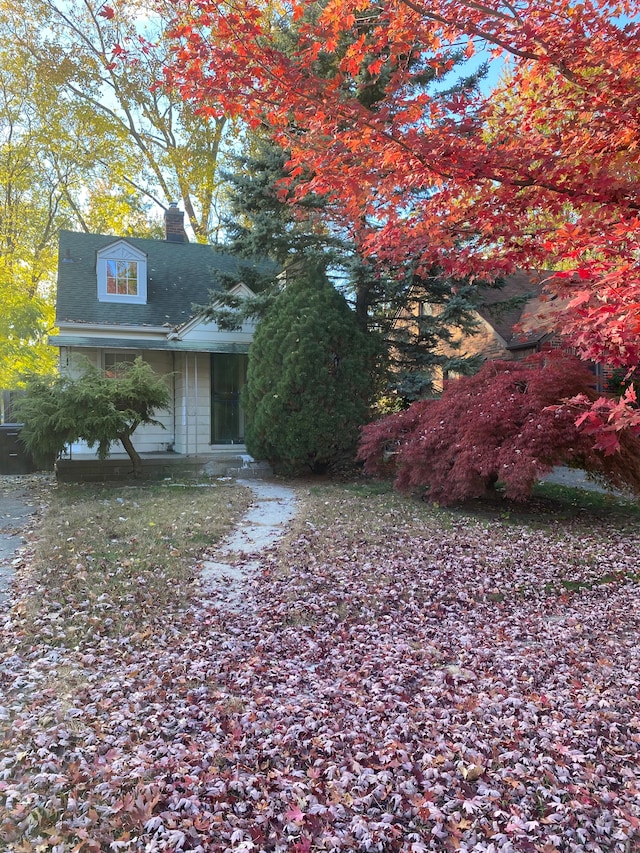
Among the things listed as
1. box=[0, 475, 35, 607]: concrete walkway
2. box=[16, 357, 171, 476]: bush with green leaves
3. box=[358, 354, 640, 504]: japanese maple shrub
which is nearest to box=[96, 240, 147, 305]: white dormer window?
box=[16, 357, 171, 476]: bush with green leaves

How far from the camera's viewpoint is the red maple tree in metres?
3.83

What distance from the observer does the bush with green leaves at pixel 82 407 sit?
846 centimetres

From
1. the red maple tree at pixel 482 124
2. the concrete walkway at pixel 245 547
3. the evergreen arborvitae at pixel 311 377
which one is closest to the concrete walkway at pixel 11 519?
the concrete walkway at pixel 245 547

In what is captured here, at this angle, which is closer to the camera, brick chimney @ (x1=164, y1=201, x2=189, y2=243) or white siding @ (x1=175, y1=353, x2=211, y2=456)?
white siding @ (x1=175, y1=353, x2=211, y2=456)

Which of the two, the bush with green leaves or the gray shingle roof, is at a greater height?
the gray shingle roof

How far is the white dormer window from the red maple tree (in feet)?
28.1

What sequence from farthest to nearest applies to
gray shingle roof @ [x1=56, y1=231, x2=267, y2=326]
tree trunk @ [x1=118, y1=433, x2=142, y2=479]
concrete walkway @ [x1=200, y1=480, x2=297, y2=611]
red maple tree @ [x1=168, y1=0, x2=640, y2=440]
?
gray shingle roof @ [x1=56, y1=231, x2=267, y2=326], tree trunk @ [x1=118, y1=433, x2=142, y2=479], concrete walkway @ [x1=200, y1=480, x2=297, y2=611], red maple tree @ [x1=168, y1=0, x2=640, y2=440]

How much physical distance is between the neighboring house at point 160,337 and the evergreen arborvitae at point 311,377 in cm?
225

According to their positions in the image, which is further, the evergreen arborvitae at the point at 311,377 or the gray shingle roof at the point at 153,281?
the gray shingle roof at the point at 153,281

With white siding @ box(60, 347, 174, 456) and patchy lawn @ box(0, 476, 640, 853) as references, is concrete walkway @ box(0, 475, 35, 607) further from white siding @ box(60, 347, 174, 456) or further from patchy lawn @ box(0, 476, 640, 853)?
white siding @ box(60, 347, 174, 456)

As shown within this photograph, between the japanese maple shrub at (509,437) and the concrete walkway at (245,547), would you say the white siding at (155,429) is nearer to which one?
Result: the concrete walkway at (245,547)

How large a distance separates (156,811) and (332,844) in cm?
67

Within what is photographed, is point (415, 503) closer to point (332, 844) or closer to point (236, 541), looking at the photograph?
point (236, 541)

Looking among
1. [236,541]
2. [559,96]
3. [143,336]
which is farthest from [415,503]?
[143,336]
